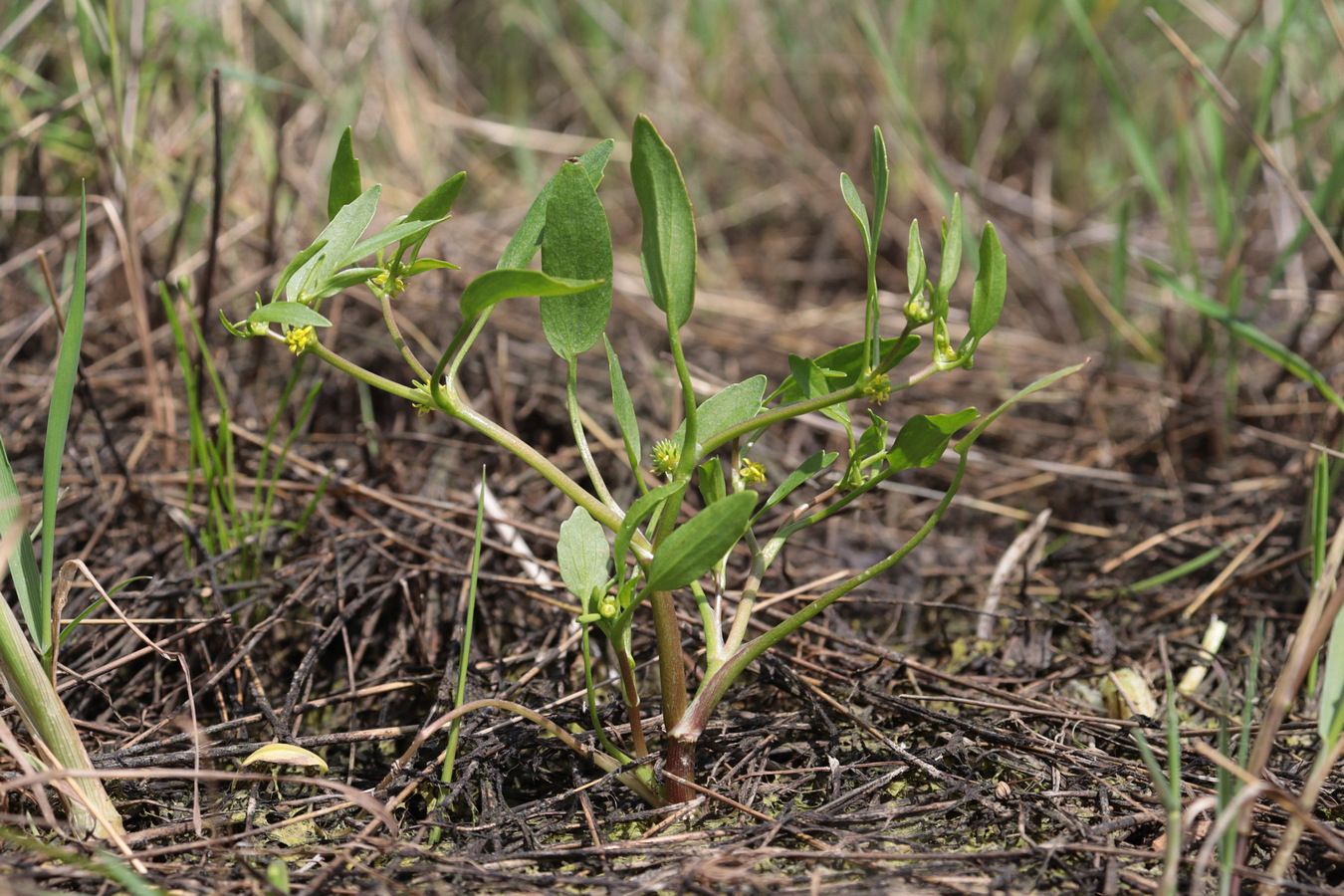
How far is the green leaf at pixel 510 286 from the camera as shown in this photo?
0.77 meters

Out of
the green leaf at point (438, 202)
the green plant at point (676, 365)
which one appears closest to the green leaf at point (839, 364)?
the green plant at point (676, 365)

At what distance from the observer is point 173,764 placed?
3.62 ft

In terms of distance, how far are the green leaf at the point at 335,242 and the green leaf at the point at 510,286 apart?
12 centimetres

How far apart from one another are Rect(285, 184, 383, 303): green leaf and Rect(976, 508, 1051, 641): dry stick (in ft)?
Result: 3.32

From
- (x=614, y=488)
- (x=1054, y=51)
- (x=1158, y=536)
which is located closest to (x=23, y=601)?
(x=614, y=488)

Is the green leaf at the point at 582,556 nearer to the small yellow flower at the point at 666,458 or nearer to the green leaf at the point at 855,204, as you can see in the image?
the small yellow flower at the point at 666,458

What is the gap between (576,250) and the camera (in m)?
0.91

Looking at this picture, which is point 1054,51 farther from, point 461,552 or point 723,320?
point 461,552

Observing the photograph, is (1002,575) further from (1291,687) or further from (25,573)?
(25,573)

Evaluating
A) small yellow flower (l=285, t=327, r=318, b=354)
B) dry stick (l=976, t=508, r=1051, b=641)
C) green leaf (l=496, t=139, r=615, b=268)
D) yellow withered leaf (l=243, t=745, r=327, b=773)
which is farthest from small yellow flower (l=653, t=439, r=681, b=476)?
dry stick (l=976, t=508, r=1051, b=641)

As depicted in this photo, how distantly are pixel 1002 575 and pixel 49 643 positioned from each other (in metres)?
1.24

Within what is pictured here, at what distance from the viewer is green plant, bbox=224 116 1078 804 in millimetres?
838

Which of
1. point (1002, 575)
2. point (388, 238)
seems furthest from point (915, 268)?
point (1002, 575)

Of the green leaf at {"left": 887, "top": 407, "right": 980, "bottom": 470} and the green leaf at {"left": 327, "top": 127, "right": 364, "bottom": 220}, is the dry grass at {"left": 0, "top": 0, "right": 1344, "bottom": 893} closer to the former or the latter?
the green leaf at {"left": 887, "top": 407, "right": 980, "bottom": 470}
